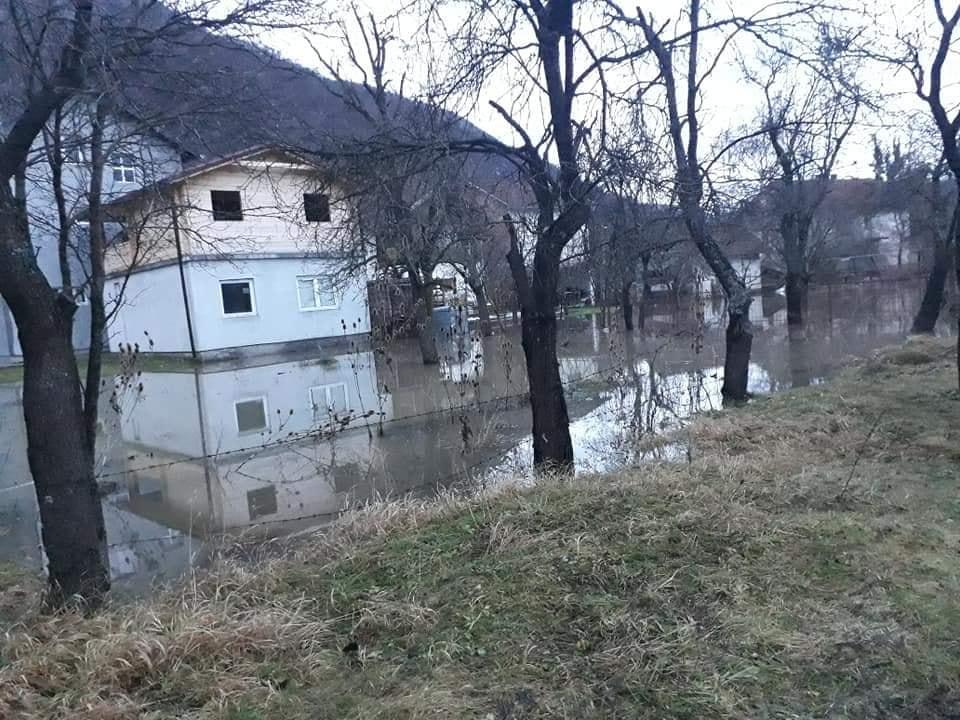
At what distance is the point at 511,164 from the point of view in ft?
26.1

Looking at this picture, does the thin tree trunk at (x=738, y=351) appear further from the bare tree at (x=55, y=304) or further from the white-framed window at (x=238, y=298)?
the white-framed window at (x=238, y=298)

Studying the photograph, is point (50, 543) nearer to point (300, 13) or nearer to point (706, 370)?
point (300, 13)

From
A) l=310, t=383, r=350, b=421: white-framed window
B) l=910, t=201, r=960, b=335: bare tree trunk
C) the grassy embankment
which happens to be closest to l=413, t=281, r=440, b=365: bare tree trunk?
l=310, t=383, r=350, b=421: white-framed window

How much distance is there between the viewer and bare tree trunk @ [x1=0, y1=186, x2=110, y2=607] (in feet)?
12.1

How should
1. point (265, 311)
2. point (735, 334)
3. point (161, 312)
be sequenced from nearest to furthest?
Answer: point (735, 334) → point (161, 312) → point (265, 311)

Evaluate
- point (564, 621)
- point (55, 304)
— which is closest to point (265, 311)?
point (55, 304)

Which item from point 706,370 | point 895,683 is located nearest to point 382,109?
point 895,683

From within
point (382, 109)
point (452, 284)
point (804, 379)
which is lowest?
point (804, 379)

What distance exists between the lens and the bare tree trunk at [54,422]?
12.1ft

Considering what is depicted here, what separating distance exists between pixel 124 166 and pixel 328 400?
9.01 metres

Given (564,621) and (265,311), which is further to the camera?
(265,311)

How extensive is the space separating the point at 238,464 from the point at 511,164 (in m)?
5.33

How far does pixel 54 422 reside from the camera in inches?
149

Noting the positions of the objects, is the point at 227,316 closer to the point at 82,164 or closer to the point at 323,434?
the point at 323,434
